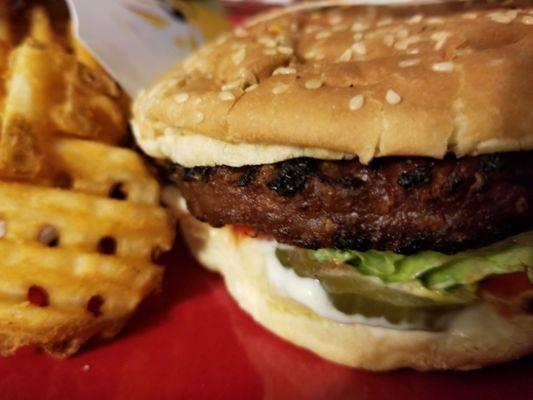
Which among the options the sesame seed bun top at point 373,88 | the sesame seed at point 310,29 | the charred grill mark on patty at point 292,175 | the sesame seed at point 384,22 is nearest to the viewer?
the sesame seed bun top at point 373,88

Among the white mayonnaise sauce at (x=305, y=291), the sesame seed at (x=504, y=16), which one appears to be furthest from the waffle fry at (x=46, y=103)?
the sesame seed at (x=504, y=16)

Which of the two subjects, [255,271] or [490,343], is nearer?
[490,343]

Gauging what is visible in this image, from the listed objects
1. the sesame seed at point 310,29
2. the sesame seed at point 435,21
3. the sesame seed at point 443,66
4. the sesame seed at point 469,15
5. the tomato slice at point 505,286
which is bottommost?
the tomato slice at point 505,286

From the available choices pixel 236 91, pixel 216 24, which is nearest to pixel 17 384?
pixel 236 91

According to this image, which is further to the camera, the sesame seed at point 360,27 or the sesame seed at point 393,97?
the sesame seed at point 360,27

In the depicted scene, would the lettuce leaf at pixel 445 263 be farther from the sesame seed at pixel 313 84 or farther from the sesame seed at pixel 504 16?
the sesame seed at pixel 504 16

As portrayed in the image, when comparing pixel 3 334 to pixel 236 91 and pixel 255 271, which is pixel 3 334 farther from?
pixel 236 91

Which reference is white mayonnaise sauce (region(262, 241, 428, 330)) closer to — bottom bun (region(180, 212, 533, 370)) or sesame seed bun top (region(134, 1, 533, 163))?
bottom bun (region(180, 212, 533, 370))

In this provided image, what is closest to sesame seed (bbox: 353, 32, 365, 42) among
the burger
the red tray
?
the burger
